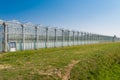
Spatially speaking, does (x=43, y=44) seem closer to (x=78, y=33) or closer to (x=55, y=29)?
(x=55, y=29)

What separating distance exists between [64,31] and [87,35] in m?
29.2

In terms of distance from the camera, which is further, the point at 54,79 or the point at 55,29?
the point at 55,29

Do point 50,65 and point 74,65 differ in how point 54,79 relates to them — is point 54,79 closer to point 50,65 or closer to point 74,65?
point 50,65

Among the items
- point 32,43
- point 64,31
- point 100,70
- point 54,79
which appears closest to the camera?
point 54,79

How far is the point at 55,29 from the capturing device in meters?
54.1

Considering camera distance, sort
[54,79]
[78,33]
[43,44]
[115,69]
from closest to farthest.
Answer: [54,79], [115,69], [43,44], [78,33]

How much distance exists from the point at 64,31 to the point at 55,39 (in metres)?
6.97

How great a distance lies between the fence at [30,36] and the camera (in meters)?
33.4

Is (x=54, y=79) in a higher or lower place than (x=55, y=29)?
lower

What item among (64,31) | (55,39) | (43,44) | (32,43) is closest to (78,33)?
(64,31)

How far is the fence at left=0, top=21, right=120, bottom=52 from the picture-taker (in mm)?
33419

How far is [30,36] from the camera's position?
139ft

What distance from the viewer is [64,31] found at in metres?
60.4

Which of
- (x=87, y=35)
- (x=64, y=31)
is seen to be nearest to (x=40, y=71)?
(x=64, y=31)
